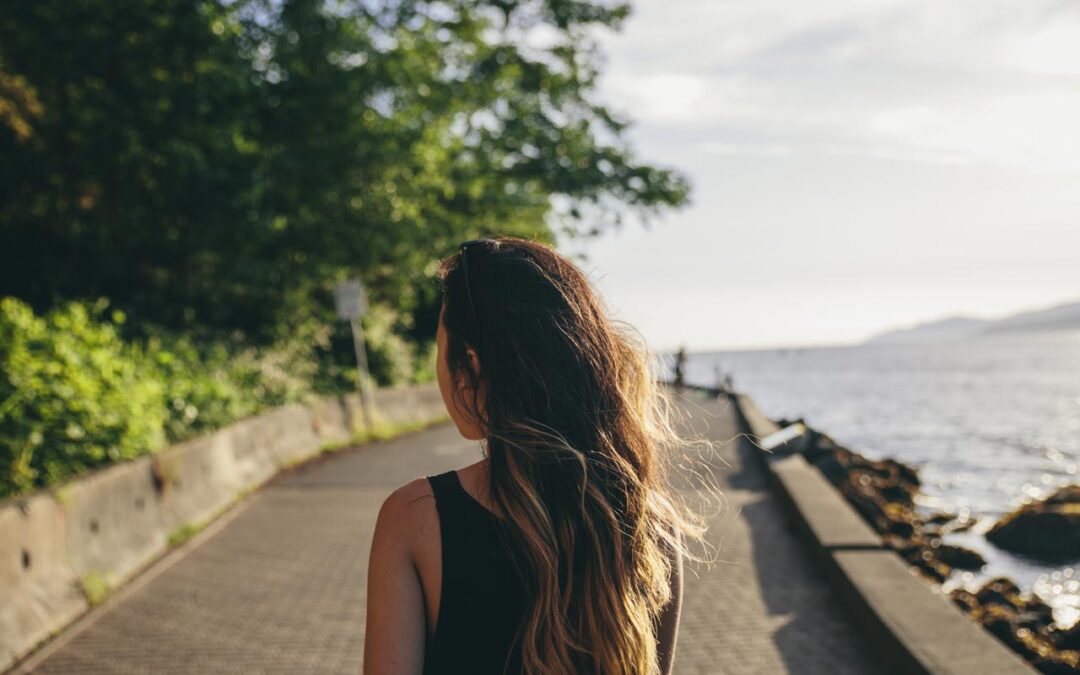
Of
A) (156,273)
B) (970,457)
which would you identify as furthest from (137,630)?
(970,457)

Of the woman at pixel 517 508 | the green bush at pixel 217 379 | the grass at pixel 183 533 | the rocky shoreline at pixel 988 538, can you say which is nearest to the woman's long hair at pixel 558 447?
the woman at pixel 517 508

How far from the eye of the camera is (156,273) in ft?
49.6

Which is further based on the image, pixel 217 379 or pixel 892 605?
pixel 217 379

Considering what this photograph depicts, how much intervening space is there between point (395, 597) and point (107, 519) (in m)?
5.70

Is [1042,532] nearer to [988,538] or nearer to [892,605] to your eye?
[988,538]


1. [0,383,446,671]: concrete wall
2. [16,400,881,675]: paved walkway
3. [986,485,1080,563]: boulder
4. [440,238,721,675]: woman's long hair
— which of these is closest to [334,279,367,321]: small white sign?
[0,383,446,671]: concrete wall

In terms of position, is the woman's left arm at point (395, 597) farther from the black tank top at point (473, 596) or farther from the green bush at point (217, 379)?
the green bush at point (217, 379)

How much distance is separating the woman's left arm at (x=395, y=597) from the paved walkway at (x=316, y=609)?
1786mm

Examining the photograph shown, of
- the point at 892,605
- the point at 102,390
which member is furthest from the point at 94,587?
the point at 892,605

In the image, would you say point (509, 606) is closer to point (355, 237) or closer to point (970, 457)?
point (355, 237)

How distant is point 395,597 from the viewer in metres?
1.73

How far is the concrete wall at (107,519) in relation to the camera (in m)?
5.17

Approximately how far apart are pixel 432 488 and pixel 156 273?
1491 centimetres

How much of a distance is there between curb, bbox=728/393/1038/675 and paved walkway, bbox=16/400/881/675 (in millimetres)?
160
